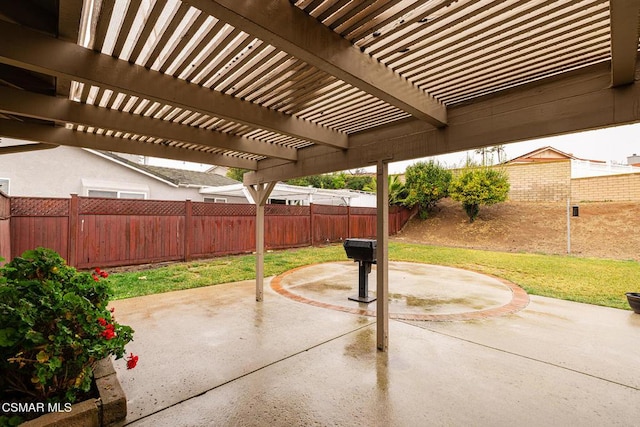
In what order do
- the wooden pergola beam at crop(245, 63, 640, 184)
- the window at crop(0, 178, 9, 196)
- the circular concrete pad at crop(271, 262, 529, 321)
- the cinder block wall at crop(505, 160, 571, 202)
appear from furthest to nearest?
the cinder block wall at crop(505, 160, 571, 202) → the window at crop(0, 178, 9, 196) → the circular concrete pad at crop(271, 262, 529, 321) → the wooden pergola beam at crop(245, 63, 640, 184)

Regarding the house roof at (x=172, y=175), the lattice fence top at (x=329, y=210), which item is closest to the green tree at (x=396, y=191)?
the lattice fence top at (x=329, y=210)

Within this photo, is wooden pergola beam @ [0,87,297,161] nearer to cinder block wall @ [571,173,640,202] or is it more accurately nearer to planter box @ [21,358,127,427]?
planter box @ [21,358,127,427]

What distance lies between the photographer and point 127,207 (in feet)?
26.1

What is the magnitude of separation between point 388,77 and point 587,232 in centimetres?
1469

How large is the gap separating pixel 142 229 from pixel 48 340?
274 inches

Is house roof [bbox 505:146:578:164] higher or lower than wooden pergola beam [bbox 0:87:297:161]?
higher

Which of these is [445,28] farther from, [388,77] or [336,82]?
[336,82]

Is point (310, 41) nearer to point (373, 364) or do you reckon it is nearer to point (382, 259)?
point (382, 259)

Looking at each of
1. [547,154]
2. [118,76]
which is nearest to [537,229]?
[118,76]

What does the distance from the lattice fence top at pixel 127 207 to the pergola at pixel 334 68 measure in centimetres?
433

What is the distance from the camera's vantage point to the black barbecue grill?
4977 millimetres

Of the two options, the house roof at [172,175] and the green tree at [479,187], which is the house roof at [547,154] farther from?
the house roof at [172,175]

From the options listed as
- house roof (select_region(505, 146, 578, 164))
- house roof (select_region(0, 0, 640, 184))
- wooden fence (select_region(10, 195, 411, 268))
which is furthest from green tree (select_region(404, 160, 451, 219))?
house roof (select_region(505, 146, 578, 164))

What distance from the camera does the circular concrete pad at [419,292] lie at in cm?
483
